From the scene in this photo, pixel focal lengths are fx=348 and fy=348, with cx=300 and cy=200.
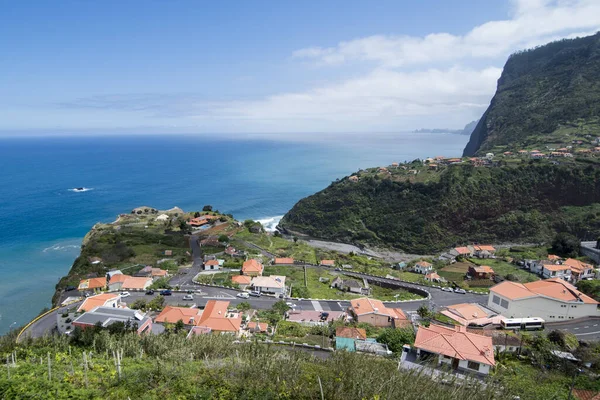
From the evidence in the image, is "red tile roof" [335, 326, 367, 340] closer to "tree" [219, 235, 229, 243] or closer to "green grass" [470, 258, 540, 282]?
"green grass" [470, 258, 540, 282]

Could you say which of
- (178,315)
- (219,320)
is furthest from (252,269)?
(219,320)

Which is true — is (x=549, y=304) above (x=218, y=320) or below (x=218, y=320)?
below

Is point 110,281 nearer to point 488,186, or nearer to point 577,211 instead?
point 488,186

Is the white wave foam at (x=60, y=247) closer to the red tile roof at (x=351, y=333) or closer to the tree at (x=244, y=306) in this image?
the tree at (x=244, y=306)

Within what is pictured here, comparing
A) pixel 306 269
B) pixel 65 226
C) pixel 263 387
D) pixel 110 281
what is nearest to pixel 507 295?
pixel 306 269

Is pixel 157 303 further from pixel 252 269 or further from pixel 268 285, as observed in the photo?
pixel 252 269
